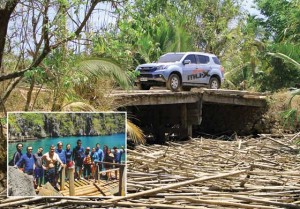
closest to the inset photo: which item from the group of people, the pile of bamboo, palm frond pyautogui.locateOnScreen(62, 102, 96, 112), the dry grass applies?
the group of people

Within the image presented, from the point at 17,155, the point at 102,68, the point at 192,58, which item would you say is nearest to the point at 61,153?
the point at 17,155

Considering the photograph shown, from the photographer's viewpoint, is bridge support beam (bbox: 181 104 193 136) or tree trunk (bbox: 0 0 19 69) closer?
tree trunk (bbox: 0 0 19 69)

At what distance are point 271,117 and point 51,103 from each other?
44.8ft

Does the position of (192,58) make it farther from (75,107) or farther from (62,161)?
(62,161)

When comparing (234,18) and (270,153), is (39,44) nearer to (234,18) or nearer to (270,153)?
(270,153)

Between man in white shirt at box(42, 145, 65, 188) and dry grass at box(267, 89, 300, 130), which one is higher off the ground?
dry grass at box(267, 89, 300, 130)

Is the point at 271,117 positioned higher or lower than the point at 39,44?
lower

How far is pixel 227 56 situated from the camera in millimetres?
34906

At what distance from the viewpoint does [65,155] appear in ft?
20.9

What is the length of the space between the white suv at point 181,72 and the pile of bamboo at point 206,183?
502 centimetres

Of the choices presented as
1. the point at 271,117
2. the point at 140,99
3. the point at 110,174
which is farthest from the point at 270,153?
the point at 110,174

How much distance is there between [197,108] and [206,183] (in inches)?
428

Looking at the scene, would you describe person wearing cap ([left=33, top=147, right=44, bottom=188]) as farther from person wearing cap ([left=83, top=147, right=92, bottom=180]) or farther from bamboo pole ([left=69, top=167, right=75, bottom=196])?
person wearing cap ([left=83, top=147, right=92, bottom=180])

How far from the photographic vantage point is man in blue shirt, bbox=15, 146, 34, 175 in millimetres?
6281
